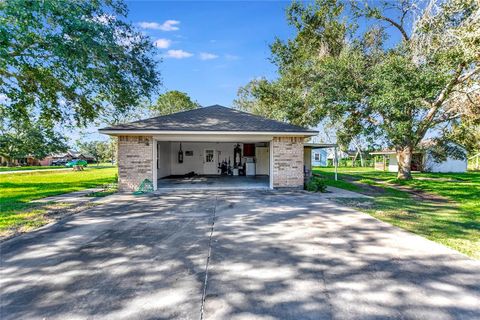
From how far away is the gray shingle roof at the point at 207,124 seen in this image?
1006 cm

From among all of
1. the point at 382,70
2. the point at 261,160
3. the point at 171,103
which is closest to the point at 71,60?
the point at 382,70

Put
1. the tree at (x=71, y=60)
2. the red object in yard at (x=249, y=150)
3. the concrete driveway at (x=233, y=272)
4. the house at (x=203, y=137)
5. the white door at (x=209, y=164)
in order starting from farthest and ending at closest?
the white door at (x=209, y=164) < the red object in yard at (x=249, y=150) < the house at (x=203, y=137) < the tree at (x=71, y=60) < the concrete driveway at (x=233, y=272)

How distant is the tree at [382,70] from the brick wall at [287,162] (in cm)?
407

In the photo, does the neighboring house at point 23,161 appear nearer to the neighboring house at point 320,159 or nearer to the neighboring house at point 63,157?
the neighboring house at point 63,157

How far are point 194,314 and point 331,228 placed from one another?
3591 millimetres

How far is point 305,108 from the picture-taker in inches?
613

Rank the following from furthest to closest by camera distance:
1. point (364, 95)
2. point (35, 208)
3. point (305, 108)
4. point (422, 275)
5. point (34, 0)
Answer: point (305, 108) < point (364, 95) < point (35, 208) < point (34, 0) < point (422, 275)

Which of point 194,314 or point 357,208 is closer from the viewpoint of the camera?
point 194,314

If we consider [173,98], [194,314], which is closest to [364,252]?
[194,314]

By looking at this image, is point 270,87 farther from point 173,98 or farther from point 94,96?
point 173,98

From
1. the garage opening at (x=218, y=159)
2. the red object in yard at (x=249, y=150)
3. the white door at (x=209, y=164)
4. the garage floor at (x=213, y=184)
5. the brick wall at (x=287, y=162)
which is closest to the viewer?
the brick wall at (x=287, y=162)

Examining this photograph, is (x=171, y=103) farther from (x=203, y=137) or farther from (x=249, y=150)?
(x=203, y=137)

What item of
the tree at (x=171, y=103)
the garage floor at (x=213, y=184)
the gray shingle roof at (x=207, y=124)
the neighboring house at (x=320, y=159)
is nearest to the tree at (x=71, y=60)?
the gray shingle roof at (x=207, y=124)

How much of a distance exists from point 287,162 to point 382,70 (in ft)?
19.3
